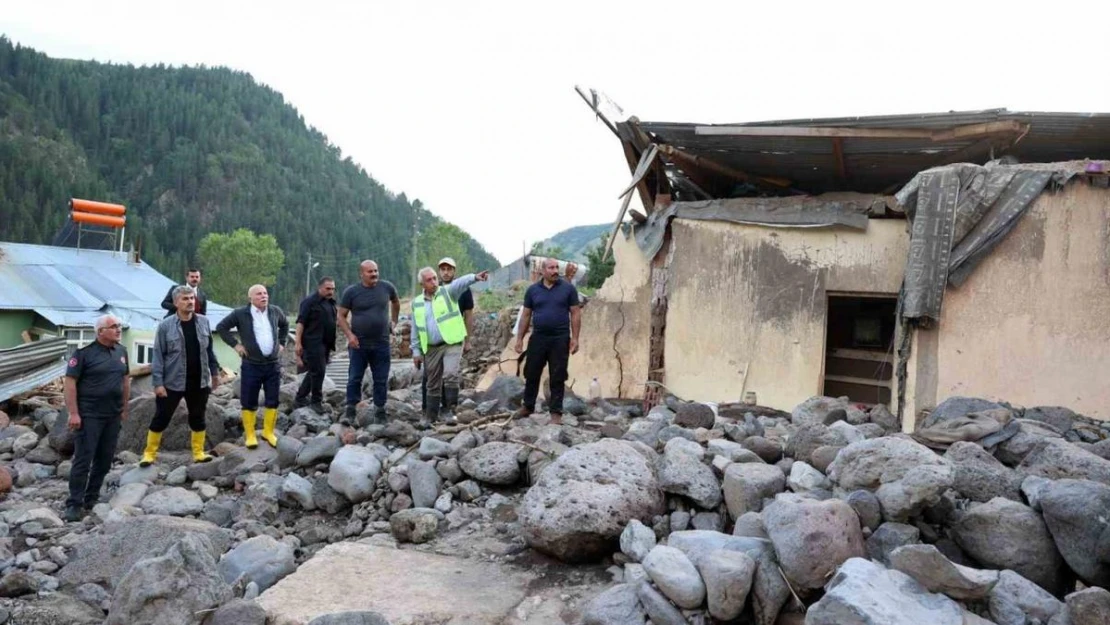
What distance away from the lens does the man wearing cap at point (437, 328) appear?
664cm

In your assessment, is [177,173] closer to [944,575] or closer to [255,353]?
[255,353]

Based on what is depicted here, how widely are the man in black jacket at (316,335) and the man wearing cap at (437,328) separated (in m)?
1.38

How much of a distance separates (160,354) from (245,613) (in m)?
3.53

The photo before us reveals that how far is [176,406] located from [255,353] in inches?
32.3

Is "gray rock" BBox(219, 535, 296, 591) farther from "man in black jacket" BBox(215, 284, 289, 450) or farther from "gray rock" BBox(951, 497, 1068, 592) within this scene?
"gray rock" BBox(951, 497, 1068, 592)

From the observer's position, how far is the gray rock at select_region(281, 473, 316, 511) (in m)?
5.54

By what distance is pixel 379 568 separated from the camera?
423 cm

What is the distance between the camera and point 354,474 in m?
5.46

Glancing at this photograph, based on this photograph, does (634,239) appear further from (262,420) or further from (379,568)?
(379,568)

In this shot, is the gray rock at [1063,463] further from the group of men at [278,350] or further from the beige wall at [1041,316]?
the group of men at [278,350]

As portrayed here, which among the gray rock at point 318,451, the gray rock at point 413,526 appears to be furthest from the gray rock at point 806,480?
Result: the gray rock at point 318,451

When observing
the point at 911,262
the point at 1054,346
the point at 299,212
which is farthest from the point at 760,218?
the point at 299,212

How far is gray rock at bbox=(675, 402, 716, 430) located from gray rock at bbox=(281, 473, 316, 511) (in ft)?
10.1

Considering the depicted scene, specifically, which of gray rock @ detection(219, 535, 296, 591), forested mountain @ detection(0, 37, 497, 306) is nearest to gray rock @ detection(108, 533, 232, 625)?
gray rock @ detection(219, 535, 296, 591)
